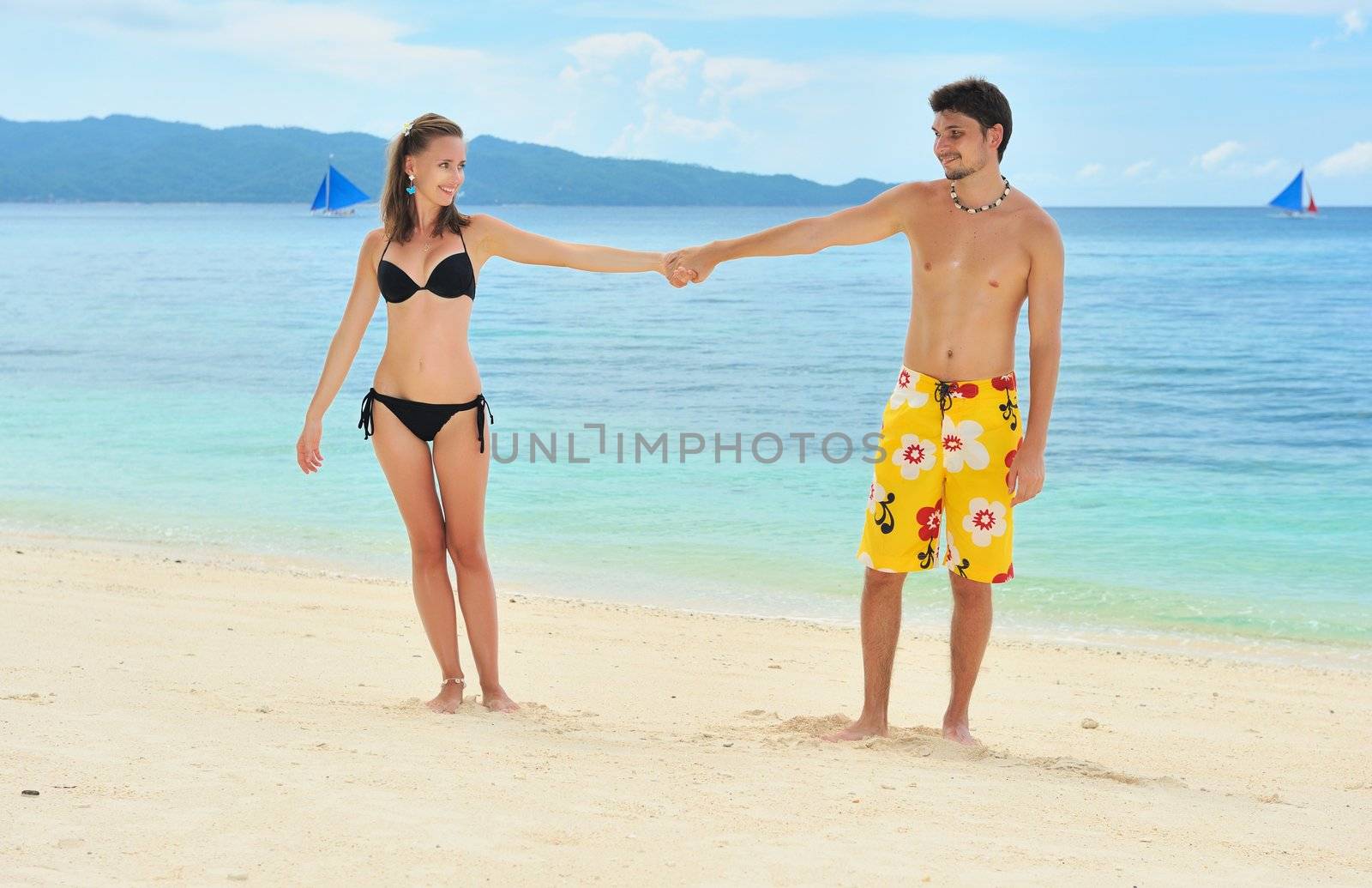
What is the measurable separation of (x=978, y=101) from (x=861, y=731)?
2.13 m

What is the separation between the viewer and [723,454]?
13.0 meters

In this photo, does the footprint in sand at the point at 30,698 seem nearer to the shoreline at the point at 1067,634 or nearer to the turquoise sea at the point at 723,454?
the shoreline at the point at 1067,634

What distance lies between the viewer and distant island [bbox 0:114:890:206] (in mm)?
141750

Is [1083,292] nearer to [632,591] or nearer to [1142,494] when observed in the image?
[1142,494]

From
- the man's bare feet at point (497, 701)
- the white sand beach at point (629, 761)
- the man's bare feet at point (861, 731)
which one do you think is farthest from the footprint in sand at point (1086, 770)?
the man's bare feet at point (497, 701)

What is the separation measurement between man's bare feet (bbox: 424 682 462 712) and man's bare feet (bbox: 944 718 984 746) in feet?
5.62

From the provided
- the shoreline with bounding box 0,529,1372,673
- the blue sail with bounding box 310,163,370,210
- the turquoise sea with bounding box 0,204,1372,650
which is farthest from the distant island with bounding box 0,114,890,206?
the shoreline with bounding box 0,529,1372,673

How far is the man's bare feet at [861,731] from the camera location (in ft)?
14.4

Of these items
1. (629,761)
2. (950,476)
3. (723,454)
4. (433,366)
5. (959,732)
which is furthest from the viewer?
(723,454)

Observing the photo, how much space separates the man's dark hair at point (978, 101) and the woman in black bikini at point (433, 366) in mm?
1268

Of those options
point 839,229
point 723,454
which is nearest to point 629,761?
point 839,229

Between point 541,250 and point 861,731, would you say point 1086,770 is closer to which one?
point 861,731

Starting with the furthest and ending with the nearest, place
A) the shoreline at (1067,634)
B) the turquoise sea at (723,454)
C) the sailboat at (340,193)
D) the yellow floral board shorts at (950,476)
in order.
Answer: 1. the sailboat at (340,193)
2. the turquoise sea at (723,454)
3. the shoreline at (1067,634)
4. the yellow floral board shorts at (950,476)

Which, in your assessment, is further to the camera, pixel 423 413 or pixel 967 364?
pixel 423 413
